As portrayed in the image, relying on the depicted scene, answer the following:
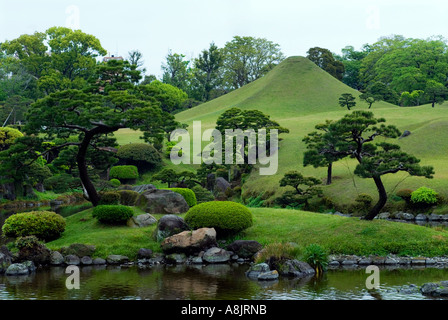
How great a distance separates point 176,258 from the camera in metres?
18.8

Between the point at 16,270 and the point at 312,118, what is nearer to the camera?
the point at 16,270

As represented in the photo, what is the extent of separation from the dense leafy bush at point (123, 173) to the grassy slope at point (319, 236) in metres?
25.5

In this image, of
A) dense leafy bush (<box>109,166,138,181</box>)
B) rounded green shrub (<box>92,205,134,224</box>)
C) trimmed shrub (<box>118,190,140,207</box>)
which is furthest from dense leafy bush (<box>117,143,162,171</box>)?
rounded green shrub (<box>92,205,134,224</box>)

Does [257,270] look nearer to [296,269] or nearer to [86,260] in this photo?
[296,269]

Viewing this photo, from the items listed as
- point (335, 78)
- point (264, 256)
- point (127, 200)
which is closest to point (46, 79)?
point (335, 78)

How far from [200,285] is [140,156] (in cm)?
3836

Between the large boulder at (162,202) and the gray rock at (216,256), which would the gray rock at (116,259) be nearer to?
the gray rock at (216,256)

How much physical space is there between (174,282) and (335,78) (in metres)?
87.8

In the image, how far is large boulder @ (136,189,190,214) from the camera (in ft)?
81.5

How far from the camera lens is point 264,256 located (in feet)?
56.0

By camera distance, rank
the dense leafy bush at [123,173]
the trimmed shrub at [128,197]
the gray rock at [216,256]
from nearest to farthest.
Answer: the gray rock at [216,256] < the trimmed shrub at [128,197] < the dense leafy bush at [123,173]

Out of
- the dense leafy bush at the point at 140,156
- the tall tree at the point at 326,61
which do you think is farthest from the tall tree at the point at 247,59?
the dense leafy bush at the point at 140,156

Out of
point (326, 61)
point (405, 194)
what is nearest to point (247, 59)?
point (326, 61)

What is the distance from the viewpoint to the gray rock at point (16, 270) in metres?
16.9
